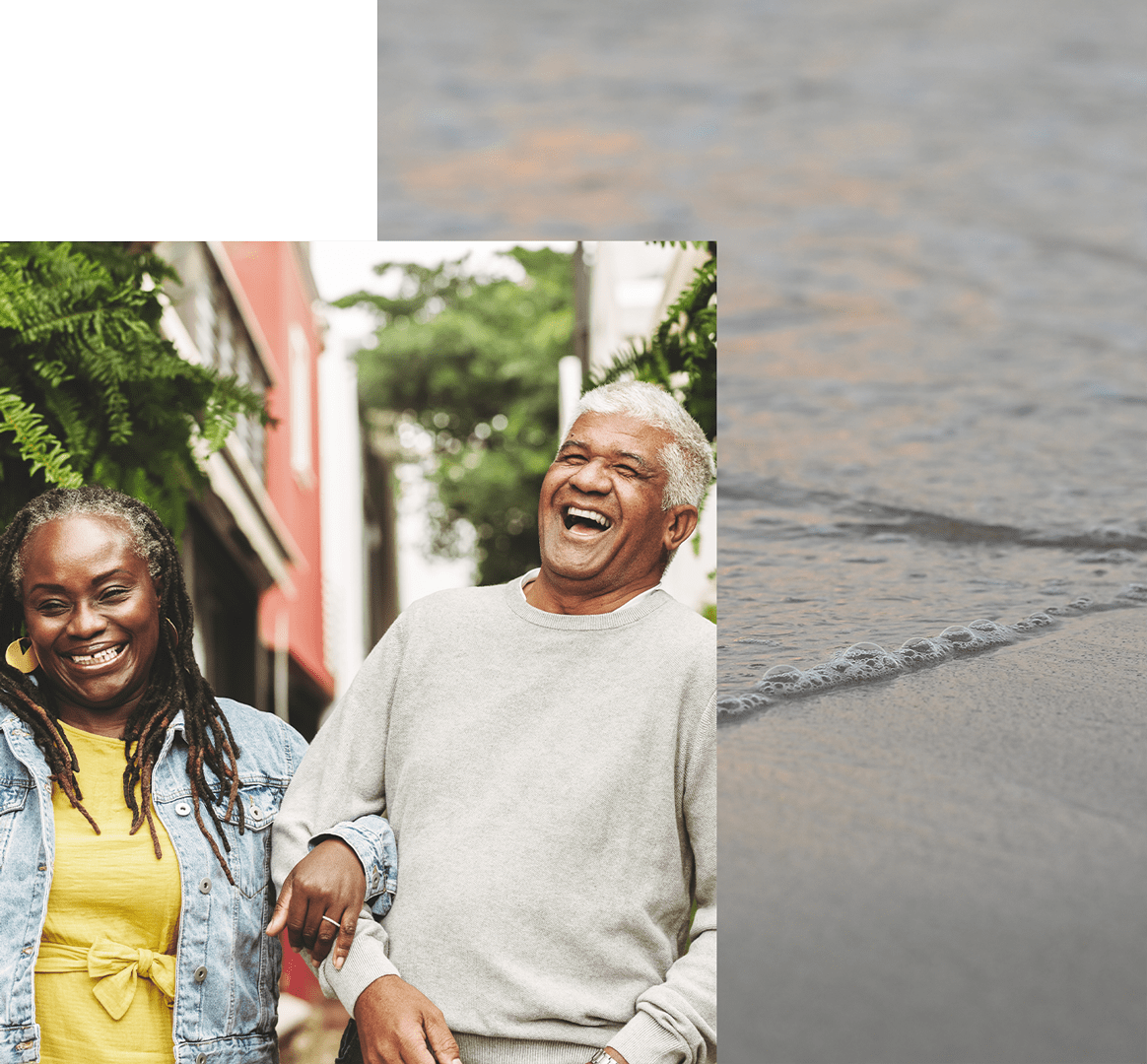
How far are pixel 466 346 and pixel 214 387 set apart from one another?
1.84 ft

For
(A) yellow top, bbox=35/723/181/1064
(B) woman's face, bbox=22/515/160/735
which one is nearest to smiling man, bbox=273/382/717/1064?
(A) yellow top, bbox=35/723/181/1064

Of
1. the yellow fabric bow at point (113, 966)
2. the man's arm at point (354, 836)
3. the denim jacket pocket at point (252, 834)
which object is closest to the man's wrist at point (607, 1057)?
the man's arm at point (354, 836)

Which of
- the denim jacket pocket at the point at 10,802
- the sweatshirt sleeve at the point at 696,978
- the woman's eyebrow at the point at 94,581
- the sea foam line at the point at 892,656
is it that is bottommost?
the sweatshirt sleeve at the point at 696,978

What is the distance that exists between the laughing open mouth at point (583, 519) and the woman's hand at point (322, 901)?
2.45 ft

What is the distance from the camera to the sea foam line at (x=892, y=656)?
299 cm

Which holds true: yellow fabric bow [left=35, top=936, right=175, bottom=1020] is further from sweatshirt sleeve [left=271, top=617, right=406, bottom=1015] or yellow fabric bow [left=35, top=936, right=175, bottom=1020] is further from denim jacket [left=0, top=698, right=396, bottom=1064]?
sweatshirt sleeve [left=271, top=617, right=406, bottom=1015]

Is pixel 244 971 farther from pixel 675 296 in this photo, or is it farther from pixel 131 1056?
pixel 675 296

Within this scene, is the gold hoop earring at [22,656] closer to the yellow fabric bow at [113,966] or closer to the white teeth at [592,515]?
the yellow fabric bow at [113,966]

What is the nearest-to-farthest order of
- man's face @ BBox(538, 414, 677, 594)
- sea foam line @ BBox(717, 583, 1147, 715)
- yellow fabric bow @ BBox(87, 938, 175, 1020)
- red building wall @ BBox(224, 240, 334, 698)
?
yellow fabric bow @ BBox(87, 938, 175, 1020) → man's face @ BBox(538, 414, 677, 594) → red building wall @ BBox(224, 240, 334, 698) → sea foam line @ BBox(717, 583, 1147, 715)

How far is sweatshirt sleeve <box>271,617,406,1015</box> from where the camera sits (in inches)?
101

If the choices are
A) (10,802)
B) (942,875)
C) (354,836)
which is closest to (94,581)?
(10,802)

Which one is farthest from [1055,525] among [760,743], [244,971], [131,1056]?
[131,1056]

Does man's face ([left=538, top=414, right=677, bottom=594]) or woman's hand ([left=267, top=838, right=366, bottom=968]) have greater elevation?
man's face ([left=538, top=414, right=677, bottom=594])

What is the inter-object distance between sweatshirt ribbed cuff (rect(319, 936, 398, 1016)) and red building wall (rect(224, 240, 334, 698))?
1.65 feet
